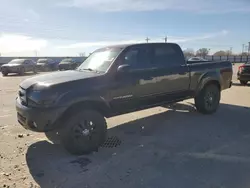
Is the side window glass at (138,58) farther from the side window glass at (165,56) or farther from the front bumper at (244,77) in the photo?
the front bumper at (244,77)

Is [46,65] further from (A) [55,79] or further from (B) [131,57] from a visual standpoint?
(A) [55,79]

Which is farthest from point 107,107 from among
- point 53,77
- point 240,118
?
point 240,118

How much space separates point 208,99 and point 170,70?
1907 mm

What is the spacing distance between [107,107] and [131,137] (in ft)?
3.51

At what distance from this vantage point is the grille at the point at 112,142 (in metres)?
5.48

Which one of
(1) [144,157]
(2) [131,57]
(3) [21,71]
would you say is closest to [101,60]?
(2) [131,57]

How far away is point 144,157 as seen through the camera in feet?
15.9

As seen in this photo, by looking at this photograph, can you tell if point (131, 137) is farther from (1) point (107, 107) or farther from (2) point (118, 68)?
(2) point (118, 68)

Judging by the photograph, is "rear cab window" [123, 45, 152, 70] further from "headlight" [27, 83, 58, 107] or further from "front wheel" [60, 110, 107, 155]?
"headlight" [27, 83, 58, 107]


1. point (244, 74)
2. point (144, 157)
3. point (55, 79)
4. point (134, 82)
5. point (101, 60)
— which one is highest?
point (101, 60)

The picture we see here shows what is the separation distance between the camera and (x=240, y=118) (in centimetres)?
749

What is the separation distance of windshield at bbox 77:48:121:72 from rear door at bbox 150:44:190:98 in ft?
3.42

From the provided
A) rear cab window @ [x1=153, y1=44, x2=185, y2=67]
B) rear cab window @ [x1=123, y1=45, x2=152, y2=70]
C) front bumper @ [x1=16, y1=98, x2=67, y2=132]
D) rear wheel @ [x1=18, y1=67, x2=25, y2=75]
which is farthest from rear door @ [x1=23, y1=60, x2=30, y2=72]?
front bumper @ [x1=16, y1=98, x2=67, y2=132]

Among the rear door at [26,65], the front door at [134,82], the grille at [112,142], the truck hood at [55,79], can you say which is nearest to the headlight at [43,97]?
the truck hood at [55,79]
